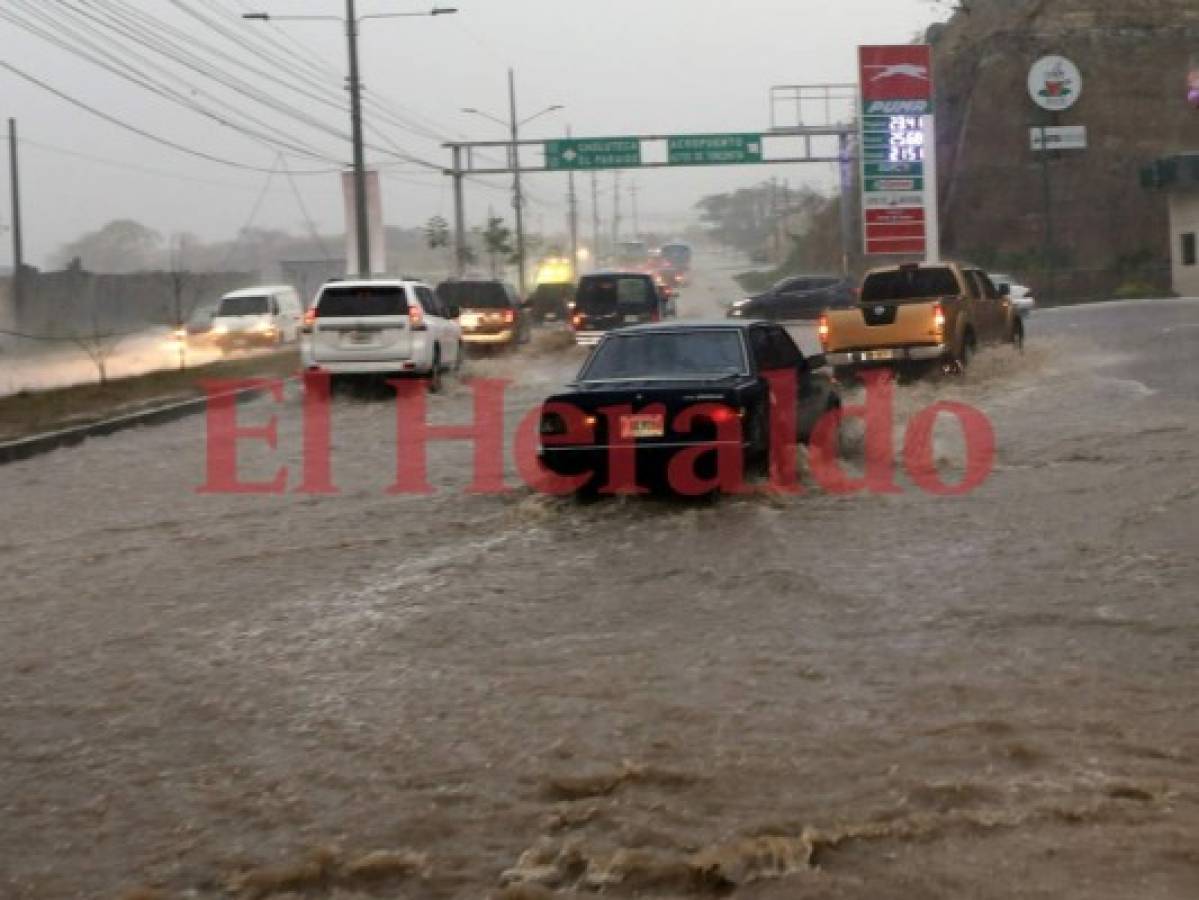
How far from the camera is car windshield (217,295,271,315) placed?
136ft

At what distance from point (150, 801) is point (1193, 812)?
366 centimetres

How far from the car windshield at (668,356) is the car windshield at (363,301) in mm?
10568

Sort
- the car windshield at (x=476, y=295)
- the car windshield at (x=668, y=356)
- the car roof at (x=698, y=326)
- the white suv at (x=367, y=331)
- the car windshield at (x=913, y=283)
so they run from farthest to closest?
the car windshield at (x=476, y=295)
the car windshield at (x=913, y=283)
the white suv at (x=367, y=331)
the car roof at (x=698, y=326)
the car windshield at (x=668, y=356)

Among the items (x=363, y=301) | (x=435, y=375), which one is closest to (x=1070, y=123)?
(x=435, y=375)

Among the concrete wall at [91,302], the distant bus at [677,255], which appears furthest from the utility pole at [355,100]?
the distant bus at [677,255]

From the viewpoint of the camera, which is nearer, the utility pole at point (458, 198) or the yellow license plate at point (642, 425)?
the yellow license plate at point (642, 425)

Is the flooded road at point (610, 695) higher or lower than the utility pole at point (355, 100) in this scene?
lower

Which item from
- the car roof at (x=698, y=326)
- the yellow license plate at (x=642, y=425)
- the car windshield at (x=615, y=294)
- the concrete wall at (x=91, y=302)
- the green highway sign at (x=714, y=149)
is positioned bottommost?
the yellow license plate at (x=642, y=425)

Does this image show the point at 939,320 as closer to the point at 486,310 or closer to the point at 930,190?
the point at 486,310

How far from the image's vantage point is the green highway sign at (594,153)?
58.0m

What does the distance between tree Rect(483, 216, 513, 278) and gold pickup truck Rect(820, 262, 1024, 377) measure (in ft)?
170

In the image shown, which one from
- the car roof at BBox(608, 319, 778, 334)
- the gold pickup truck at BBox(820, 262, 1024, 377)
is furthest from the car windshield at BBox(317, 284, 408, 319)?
the car roof at BBox(608, 319, 778, 334)

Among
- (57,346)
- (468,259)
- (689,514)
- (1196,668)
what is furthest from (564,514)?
(468,259)

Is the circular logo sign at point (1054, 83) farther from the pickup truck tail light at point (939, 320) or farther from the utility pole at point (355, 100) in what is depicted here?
the pickup truck tail light at point (939, 320)
